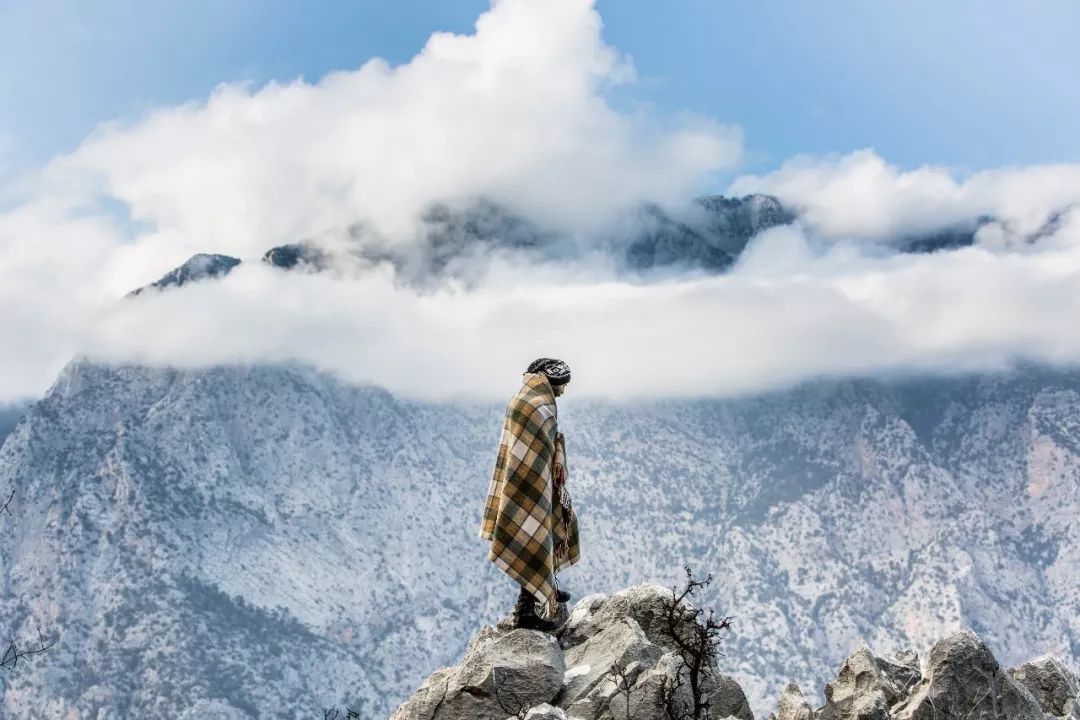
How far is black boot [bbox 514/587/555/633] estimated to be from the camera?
18.7 m

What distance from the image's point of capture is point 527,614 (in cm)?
1888

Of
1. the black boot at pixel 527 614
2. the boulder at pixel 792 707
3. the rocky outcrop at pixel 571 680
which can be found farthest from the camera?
the black boot at pixel 527 614

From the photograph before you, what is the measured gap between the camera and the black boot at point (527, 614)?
61.4ft

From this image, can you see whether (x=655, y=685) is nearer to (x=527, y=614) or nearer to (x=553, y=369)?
(x=527, y=614)

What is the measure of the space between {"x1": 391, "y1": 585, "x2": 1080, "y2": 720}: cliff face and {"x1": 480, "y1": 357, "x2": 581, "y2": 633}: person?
74 cm

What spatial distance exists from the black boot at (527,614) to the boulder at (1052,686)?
7.45 metres

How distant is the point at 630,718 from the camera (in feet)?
54.1

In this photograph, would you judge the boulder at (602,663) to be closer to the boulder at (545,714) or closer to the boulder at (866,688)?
the boulder at (545,714)

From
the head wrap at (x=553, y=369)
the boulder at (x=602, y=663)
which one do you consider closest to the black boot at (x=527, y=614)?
the boulder at (x=602, y=663)

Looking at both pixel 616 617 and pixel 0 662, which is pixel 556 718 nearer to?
pixel 616 617

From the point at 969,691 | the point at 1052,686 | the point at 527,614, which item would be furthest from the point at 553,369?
the point at 1052,686

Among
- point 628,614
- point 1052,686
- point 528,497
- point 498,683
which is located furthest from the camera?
point 628,614

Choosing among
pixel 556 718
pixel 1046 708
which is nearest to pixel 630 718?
pixel 556 718

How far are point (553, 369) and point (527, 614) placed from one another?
12.8 feet
